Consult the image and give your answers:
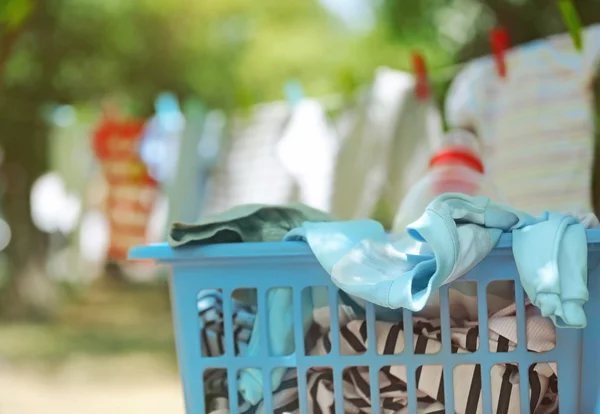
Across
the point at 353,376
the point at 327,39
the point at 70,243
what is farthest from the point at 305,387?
the point at 327,39

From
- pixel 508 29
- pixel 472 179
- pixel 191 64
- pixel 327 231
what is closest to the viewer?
pixel 327 231

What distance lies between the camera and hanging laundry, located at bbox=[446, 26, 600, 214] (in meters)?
0.96

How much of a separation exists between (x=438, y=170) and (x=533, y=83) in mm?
365

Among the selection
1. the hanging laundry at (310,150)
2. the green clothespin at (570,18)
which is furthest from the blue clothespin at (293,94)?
the green clothespin at (570,18)

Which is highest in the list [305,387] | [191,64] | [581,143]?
[191,64]

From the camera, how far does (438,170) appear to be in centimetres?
74

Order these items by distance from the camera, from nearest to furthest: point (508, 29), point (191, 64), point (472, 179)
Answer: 1. point (472, 179)
2. point (508, 29)
3. point (191, 64)

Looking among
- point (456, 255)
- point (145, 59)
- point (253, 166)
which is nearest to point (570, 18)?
point (456, 255)

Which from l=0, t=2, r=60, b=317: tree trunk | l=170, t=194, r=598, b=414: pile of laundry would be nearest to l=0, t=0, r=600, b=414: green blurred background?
l=0, t=2, r=60, b=317: tree trunk

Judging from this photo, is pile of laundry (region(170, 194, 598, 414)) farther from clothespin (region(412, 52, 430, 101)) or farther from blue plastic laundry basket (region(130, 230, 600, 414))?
clothespin (region(412, 52, 430, 101))

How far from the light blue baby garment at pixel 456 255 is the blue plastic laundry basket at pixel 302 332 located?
0.06 ft

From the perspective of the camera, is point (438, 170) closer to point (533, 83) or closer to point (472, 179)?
point (472, 179)

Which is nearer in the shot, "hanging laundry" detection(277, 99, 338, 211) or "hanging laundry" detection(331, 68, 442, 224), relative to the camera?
"hanging laundry" detection(331, 68, 442, 224)

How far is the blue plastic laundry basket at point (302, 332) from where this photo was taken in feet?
1.81
